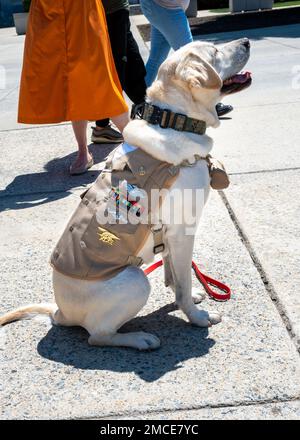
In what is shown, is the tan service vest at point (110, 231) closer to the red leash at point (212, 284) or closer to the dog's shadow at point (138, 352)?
the dog's shadow at point (138, 352)

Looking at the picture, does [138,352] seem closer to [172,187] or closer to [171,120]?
[172,187]

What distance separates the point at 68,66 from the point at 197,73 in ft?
8.86

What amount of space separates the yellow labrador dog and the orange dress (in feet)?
7.73

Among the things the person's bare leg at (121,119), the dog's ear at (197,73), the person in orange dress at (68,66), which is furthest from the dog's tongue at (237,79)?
the person's bare leg at (121,119)

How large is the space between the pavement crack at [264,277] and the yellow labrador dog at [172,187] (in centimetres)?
41

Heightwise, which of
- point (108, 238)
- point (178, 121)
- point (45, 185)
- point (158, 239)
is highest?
point (178, 121)

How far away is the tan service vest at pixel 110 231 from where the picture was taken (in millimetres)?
2887

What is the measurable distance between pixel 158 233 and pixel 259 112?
4452 mm

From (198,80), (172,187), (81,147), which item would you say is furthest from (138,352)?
(81,147)

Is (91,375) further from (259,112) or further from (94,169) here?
(259,112)

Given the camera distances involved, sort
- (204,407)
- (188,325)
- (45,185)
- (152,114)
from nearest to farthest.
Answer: (204,407) → (152,114) → (188,325) → (45,185)

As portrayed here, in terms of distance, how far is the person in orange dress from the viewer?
5.20 metres

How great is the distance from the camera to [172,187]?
290 cm

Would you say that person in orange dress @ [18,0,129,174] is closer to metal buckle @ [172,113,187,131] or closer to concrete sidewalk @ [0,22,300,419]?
concrete sidewalk @ [0,22,300,419]
